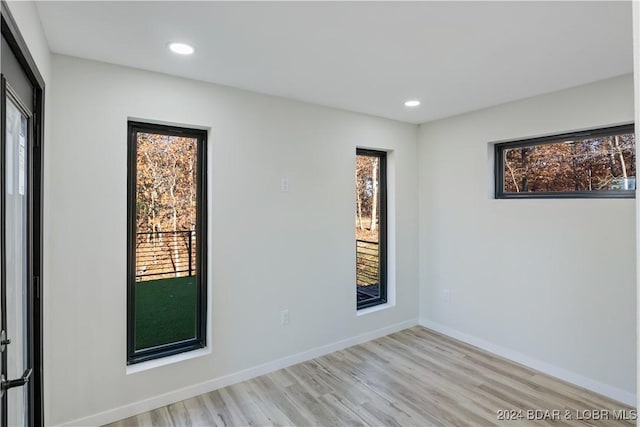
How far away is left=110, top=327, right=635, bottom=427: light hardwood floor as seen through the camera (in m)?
2.41

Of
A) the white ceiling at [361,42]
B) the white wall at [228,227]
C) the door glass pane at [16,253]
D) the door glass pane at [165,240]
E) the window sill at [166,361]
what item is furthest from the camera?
the door glass pane at [165,240]

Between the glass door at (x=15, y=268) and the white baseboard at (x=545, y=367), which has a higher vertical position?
the glass door at (x=15, y=268)

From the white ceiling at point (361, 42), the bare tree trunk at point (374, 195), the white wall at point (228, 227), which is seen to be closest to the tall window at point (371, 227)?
the bare tree trunk at point (374, 195)

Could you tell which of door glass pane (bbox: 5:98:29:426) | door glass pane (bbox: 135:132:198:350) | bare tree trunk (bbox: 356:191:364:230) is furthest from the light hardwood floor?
bare tree trunk (bbox: 356:191:364:230)

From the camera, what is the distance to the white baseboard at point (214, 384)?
2.35m

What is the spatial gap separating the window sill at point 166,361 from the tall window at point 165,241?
0.05 metres

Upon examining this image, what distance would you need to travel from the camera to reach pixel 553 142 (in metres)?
3.16

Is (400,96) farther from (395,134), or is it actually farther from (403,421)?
(403,421)

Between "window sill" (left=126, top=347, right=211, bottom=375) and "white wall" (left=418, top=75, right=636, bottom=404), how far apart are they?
2.61m

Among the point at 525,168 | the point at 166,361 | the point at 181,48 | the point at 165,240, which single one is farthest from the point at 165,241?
the point at 525,168

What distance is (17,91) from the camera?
1479mm

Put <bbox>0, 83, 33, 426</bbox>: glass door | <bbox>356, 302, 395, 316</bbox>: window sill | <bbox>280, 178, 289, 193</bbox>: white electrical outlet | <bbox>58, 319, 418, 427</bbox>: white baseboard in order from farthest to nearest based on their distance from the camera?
<bbox>356, 302, 395, 316</bbox>: window sill, <bbox>280, 178, 289, 193</bbox>: white electrical outlet, <bbox>58, 319, 418, 427</bbox>: white baseboard, <bbox>0, 83, 33, 426</bbox>: glass door

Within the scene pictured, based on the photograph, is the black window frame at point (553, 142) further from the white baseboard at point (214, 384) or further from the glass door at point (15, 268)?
the glass door at point (15, 268)

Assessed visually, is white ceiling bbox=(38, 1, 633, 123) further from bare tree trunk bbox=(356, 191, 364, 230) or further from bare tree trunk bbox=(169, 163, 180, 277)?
bare tree trunk bbox=(356, 191, 364, 230)
